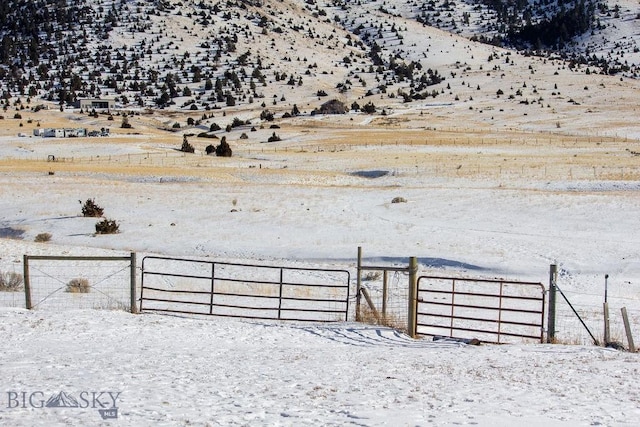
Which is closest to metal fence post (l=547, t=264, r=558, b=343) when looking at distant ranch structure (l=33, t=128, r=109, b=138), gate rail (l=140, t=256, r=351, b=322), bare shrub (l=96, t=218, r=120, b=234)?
gate rail (l=140, t=256, r=351, b=322)

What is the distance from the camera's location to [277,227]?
2895cm

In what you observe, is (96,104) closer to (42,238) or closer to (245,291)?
(42,238)

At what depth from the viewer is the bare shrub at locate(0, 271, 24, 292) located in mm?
19594

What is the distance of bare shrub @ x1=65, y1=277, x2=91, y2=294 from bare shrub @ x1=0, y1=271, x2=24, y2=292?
159 centimetres

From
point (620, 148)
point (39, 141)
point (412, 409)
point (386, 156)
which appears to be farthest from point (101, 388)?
point (39, 141)

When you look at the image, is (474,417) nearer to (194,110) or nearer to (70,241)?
(70,241)

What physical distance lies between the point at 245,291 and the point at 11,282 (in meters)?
6.45

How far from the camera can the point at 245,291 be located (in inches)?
796

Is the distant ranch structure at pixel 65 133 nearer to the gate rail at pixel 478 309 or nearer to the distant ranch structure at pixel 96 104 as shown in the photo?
the distant ranch structure at pixel 96 104

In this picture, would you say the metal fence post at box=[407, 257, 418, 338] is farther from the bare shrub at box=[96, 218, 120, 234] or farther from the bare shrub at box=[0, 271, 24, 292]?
the bare shrub at box=[96, 218, 120, 234]

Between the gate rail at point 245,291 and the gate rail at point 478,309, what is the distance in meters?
2.18

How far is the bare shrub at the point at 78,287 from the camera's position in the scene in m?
18.9

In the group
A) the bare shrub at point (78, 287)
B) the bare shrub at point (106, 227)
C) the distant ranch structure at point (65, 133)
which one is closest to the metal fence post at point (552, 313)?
the bare shrub at point (78, 287)

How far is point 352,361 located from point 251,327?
3.85 meters
